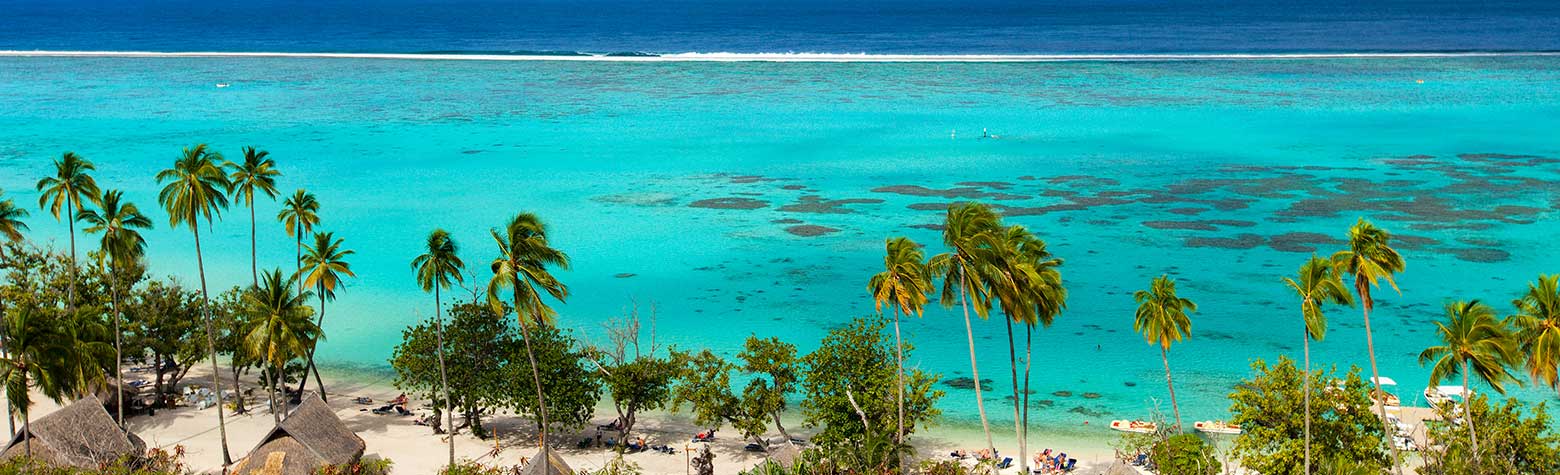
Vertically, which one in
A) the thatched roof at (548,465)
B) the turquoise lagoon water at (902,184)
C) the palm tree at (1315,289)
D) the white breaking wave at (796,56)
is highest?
the white breaking wave at (796,56)

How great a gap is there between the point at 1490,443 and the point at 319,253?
84.2ft

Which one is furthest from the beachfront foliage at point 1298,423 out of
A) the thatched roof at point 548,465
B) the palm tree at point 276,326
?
the palm tree at point 276,326

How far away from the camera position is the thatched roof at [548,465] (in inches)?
1118

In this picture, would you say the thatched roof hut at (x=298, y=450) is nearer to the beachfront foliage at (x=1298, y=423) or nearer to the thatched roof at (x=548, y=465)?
the thatched roof at (x=548, y=465)

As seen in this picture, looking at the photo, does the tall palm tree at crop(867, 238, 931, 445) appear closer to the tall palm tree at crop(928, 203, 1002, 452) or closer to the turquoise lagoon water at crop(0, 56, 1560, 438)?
the tall palm tree at crop(928, 203, 1002, 452)

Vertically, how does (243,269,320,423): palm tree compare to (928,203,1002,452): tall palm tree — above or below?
below

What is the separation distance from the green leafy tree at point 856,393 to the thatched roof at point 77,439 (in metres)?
15.7

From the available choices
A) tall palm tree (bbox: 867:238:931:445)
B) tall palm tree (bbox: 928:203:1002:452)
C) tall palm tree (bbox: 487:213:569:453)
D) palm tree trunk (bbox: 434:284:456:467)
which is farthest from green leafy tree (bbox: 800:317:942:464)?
palm tree trunk (bbox: 434:284:456:467)

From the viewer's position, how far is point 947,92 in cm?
10662

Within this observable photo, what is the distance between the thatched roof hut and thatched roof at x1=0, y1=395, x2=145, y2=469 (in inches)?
106

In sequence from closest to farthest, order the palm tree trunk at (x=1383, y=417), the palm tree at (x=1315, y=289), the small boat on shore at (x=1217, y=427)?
the palm tree at (x=1315, y=289), the palm tree trunk at (x=1383, y=417), the small boat on shore at (x=1217, y=427)

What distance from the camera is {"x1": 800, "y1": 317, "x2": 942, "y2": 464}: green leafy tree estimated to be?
3034 centimetres

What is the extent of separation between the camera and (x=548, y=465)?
2838 centimetres

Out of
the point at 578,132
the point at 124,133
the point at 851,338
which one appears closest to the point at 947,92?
the point at 578,132
